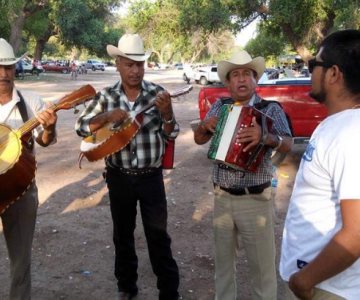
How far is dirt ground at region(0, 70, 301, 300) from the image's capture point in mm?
4121

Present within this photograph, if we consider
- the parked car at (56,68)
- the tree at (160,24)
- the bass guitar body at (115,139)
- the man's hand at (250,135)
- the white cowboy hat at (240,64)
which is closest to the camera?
the man's hand at (250,135)

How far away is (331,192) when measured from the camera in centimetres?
174

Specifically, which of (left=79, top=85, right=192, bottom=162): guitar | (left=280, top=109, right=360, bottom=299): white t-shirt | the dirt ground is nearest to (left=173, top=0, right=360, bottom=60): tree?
the dirt ground

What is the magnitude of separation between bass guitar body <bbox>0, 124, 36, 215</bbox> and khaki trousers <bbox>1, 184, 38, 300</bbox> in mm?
208

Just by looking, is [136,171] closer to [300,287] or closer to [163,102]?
[163,102]

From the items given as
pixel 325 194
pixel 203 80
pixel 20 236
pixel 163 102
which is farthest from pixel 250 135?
pixel 203 80

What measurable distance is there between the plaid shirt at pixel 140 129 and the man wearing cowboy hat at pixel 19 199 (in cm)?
44

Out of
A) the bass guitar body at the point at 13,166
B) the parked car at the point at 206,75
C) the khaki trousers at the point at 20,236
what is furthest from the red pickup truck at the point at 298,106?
the parked car at the point at 206,75

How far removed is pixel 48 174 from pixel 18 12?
2350 cm

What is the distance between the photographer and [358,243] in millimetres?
1610

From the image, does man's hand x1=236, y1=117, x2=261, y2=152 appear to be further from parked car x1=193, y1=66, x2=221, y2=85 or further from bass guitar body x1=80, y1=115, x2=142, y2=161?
parked car x1=193, y1=66, x2=221, y2=85

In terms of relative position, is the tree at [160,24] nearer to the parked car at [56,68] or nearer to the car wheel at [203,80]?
the car wheel at [203,80]

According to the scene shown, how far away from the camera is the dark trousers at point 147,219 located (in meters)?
3.62

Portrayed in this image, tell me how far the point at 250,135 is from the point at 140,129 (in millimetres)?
1052
